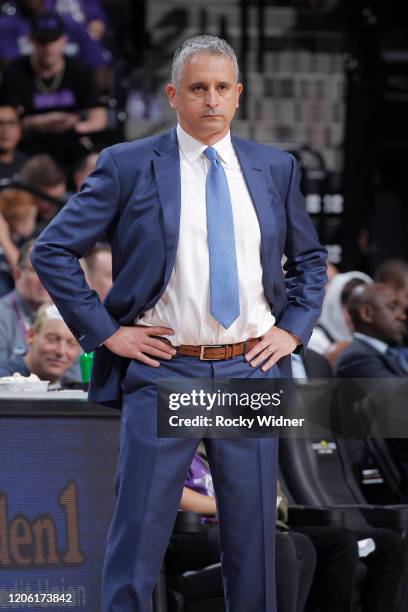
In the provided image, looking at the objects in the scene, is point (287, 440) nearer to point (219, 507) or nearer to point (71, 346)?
point (71, 346)

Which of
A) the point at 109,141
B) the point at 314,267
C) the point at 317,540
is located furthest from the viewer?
the point at 109,141

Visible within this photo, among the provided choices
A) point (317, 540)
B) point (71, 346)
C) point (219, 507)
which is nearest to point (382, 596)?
point (317, 540)

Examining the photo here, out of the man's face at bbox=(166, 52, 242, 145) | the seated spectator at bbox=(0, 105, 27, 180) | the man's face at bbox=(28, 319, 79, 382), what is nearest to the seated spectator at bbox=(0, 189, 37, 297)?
the seated spectator at bbox=(0, 105, 27, 180)

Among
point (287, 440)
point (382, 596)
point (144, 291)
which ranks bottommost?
point (382, 596)

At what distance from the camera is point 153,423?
3408mm

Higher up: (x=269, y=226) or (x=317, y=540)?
(x=269, y=226)

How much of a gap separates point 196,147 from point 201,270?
13.6 inches

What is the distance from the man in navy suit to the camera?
341cm

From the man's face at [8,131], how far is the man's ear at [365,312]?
3232mm

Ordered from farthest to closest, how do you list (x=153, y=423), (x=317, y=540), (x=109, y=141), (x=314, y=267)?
(x=109, y=141) → (x=317, y=540) → (x=314, y=267) → (x=153, y=423)

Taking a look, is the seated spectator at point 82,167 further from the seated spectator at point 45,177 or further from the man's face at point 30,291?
the man's face at point 30,291

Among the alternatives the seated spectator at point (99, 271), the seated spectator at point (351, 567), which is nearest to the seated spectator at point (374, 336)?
the seated spectator at point (351, 567)

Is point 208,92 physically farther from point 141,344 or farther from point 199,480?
point 199,480

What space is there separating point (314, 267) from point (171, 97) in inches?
24.0
